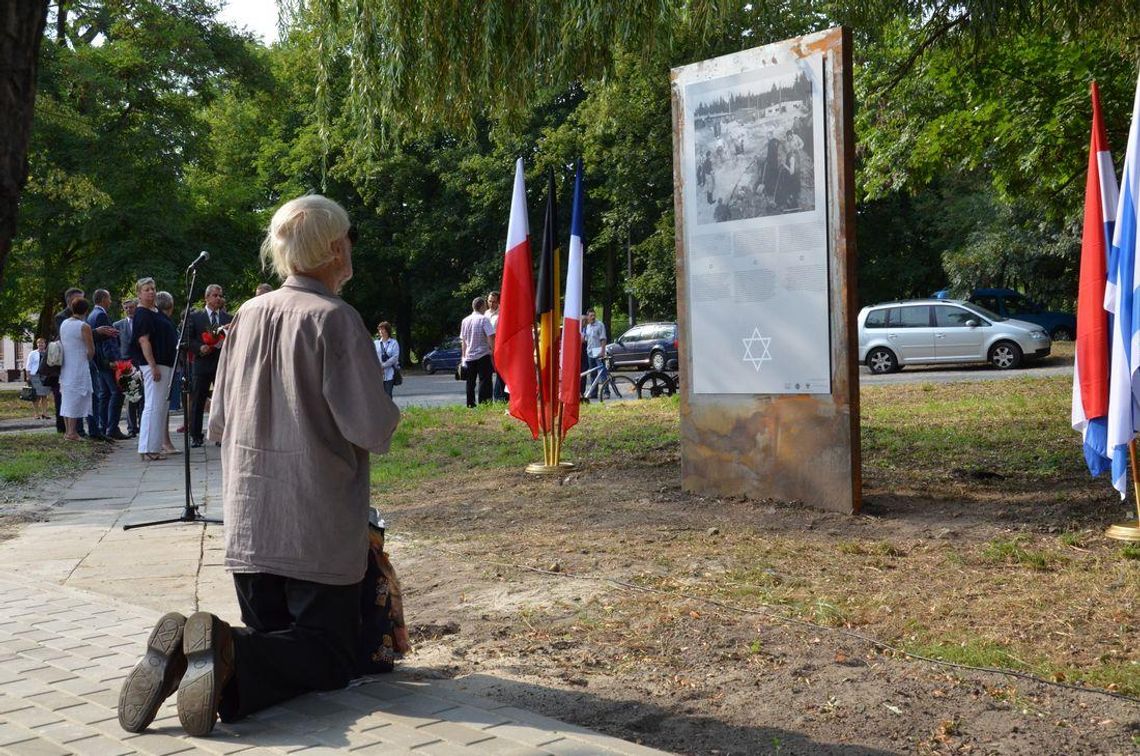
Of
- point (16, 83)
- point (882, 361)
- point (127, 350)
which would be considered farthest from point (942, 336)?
point (16, 83)

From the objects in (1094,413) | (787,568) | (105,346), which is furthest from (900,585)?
(105,346)

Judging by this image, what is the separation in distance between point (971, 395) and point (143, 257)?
88.7 ft

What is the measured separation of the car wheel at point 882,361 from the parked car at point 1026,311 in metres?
7.99

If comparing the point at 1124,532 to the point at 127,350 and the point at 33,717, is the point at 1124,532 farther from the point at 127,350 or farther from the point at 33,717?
the point at 127,350

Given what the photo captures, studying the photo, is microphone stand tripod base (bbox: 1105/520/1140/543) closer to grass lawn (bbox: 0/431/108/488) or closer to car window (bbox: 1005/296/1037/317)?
grass lawn (bbox: 0/431/108/488)

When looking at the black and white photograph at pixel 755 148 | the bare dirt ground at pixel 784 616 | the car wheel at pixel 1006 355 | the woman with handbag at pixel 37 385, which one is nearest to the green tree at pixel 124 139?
the woman with handbag at pixel 37 385

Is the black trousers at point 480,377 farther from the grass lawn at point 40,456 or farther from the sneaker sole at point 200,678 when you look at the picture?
the sneaker sole at point 200,678

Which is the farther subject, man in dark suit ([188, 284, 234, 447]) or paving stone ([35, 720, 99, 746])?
man in dark suit ([188, 284, 234, 447])

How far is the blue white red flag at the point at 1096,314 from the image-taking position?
6973 millimetres

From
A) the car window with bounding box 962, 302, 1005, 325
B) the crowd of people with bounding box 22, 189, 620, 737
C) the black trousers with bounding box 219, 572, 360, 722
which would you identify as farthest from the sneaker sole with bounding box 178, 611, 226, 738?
the car window with bounding box 962, 302, 1005, 325

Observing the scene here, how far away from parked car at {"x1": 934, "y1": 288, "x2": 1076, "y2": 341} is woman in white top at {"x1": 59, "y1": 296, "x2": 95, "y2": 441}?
2606 cm

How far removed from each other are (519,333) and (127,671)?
6.11 metres

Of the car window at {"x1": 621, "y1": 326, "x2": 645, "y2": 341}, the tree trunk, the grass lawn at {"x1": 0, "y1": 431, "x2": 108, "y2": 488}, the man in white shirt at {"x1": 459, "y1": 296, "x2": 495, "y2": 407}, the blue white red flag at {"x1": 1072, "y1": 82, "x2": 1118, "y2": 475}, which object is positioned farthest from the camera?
the car window at {"x1": 621, "y1": 326, "x2": 645, "y2": 341}

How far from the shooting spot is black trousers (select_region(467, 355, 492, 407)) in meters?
19.1
